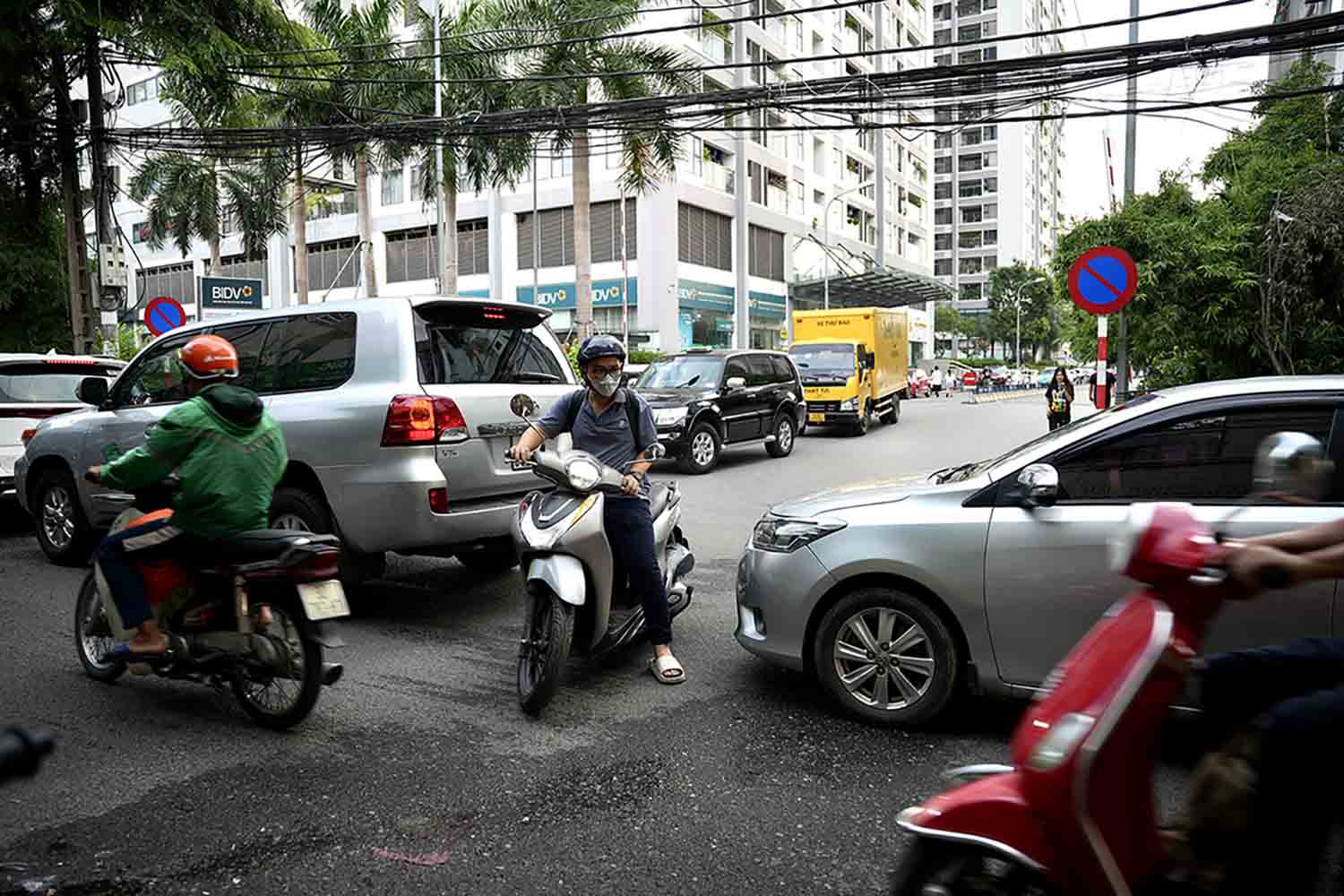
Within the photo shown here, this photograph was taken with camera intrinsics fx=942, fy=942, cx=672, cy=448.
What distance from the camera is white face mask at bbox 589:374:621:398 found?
15.7 ft

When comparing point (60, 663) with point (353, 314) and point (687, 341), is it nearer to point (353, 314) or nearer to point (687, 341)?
point (353, 314)

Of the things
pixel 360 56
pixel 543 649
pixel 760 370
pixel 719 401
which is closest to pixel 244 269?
pixel 360 56

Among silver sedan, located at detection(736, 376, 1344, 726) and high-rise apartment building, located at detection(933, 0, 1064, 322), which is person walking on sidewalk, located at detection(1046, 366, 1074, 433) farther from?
high-rise apartment building, located at detection(933, 0, 1064, 322)

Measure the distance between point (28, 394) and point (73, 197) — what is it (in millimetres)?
8680

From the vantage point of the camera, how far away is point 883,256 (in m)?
62.3

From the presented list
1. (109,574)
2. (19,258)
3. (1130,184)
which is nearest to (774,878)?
(109,574)

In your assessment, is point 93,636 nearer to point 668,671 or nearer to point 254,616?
point 254,616

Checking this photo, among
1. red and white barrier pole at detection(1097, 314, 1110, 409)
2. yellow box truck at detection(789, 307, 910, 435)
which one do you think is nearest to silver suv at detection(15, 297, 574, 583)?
red and white barrier pole at detection(1097, 314, 1110, 409)

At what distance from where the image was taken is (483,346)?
6258mm

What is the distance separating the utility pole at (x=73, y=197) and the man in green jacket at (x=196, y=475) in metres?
13.6

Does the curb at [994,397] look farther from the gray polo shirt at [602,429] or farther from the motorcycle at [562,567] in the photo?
the motorcycle at [562,567]

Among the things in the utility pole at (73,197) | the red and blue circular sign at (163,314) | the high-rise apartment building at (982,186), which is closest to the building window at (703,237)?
the red and blue circular sign at (163,314)

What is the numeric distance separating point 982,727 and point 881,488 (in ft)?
3.83

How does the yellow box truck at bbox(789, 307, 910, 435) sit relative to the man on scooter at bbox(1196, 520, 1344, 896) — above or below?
above
